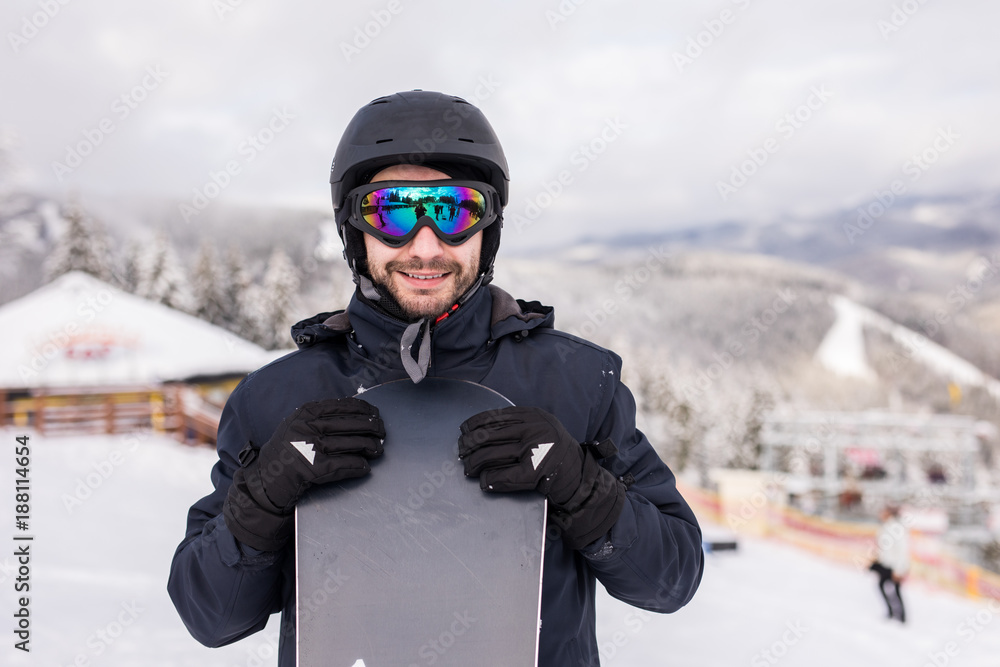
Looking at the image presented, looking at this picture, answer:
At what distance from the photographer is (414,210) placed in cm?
155

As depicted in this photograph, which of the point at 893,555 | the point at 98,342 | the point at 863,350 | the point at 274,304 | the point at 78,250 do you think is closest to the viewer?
the point at 893,555

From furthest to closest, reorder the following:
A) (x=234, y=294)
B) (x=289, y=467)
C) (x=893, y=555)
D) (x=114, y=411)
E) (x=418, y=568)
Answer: (x=234, y=294), (x=114, y=411), (x=893, y=555), (x=418, y=568), (x=289, y=467)

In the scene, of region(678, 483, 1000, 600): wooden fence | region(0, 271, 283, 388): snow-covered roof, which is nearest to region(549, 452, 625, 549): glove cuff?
region(678, 483, 1000, 600): wooden fence

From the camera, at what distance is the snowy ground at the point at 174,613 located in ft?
17.8

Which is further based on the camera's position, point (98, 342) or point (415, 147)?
point (98, 342)

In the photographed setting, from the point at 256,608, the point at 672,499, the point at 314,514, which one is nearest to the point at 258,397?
the point at 314,514

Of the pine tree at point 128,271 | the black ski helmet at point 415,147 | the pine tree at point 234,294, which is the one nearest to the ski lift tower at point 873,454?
the pine tree at point 234,294

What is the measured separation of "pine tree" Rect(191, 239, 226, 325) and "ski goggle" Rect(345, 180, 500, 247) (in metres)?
20.1

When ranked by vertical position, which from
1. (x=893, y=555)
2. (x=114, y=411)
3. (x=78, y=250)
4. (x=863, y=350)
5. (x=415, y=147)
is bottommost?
(x=893, y=555)

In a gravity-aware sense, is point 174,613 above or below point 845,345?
below

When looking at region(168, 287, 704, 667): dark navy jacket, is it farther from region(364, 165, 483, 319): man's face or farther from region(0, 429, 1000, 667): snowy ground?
region(0, 429, 1000, 667): snowy ground

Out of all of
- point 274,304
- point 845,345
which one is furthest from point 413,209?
point 845,345

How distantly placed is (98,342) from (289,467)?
655 inches

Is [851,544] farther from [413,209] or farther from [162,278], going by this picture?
[162,278]
